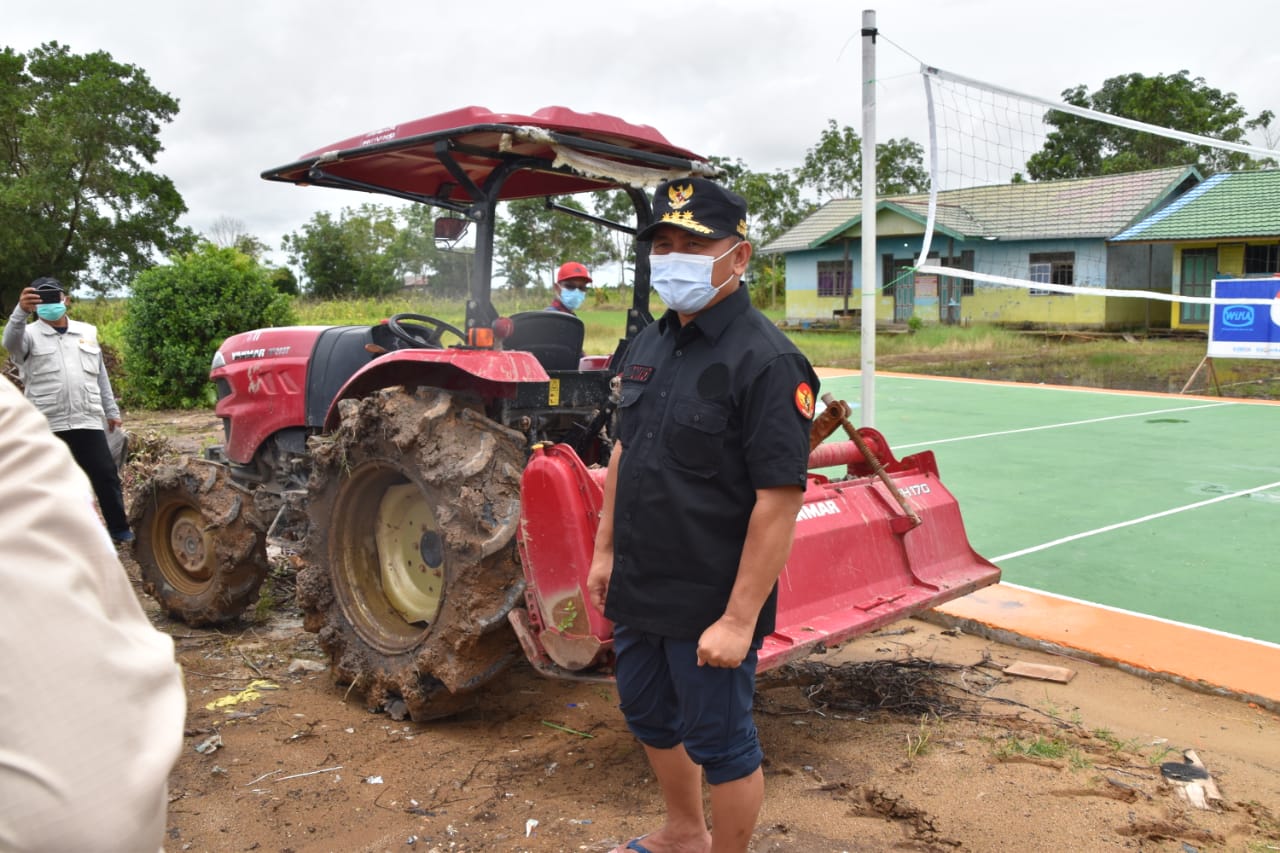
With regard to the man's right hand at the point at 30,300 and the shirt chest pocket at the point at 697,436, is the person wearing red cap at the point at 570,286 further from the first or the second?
the shirt chest pocket at the point at 697,436

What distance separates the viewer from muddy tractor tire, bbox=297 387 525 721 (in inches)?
143

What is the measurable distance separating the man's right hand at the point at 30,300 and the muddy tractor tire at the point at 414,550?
8.24 feet

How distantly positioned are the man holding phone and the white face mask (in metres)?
4.42

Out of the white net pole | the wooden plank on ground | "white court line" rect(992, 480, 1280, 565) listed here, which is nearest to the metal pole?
the white net pole

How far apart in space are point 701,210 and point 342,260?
31873 millimetres

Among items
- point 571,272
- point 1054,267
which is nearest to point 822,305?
point 1054,267

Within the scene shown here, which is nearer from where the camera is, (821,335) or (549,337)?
(549,337)

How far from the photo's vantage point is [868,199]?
19.5 feet

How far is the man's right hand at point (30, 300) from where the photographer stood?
5.58m

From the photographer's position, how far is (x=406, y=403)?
3.91m

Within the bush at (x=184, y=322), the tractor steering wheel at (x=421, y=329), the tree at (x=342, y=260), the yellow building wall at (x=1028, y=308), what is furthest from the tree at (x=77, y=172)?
the tractor steering wheel at (x=421, y=329)

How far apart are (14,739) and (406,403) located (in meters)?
3.25

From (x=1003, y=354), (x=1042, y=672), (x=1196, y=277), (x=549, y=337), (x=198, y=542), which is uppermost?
(x=1196, y=277)

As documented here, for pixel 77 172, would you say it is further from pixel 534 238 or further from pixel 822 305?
pixel 534 238
